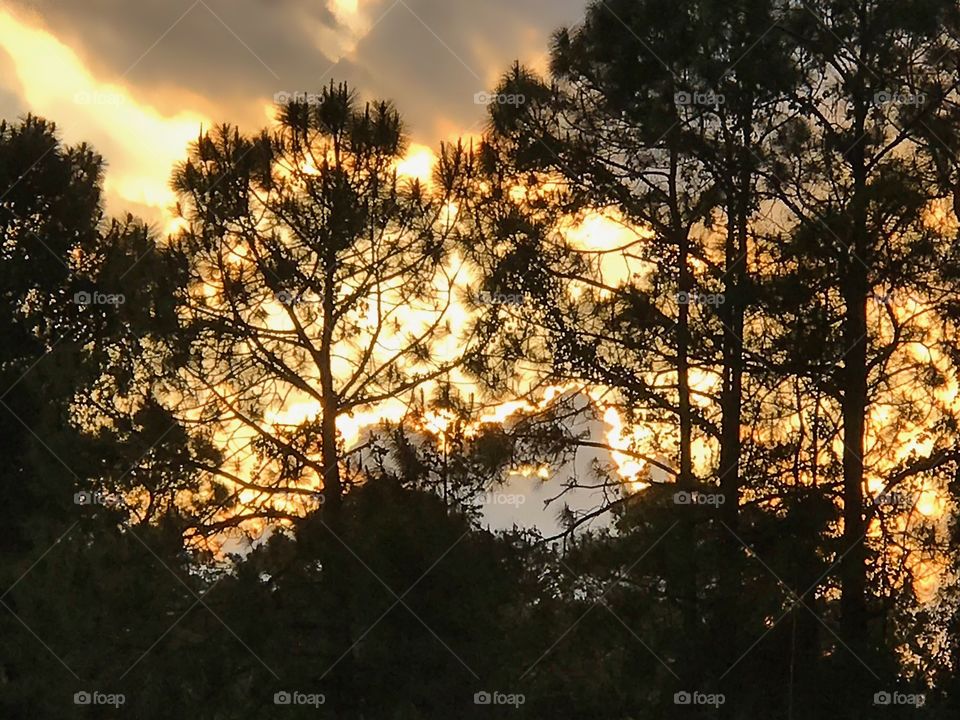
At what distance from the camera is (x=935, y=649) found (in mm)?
14492

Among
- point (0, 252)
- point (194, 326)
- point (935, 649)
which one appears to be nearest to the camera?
point (935, 649)

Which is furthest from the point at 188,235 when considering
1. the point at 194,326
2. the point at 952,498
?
the point at 952,498

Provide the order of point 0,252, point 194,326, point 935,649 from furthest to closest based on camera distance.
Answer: point 0,252
point 194,326
point 935,649

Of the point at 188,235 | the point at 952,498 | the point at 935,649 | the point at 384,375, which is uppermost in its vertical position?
the point at 188,235

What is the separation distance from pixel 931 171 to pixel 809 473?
13.1 feet

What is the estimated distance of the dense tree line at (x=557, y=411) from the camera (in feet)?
48.3

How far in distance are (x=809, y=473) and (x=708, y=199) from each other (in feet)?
12.6

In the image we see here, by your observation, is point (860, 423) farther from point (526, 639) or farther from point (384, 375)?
point (384, 375)

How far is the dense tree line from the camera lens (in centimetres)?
1473

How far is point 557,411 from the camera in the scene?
17.3 m

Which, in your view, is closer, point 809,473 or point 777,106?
point 809,473

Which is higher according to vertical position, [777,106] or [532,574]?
[777,106]

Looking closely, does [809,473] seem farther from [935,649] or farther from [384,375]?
[384,375]

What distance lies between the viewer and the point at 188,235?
1750cm
